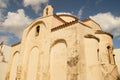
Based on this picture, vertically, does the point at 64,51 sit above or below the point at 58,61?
above

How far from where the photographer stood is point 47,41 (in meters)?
14.3

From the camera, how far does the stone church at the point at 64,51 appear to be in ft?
37.4

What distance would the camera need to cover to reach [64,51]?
42.1 ft

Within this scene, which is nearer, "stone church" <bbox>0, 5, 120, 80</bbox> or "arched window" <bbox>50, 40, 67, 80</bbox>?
"stone church" <bbox>0, 5, 120, 80</bbox>

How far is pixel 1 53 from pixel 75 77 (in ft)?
46.7

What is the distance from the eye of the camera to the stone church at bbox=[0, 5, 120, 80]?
37.4ft

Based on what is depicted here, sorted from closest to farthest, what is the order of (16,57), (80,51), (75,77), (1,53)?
1. (75,77)
2. (80,51)
3. (16,57)
4. (1,53)

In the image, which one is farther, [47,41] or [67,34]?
[47,41]

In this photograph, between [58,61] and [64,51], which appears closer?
[64,51]

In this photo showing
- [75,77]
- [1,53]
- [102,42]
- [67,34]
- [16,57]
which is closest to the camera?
[75,77]

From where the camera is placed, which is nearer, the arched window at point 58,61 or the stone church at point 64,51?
the stone church at point 64,51

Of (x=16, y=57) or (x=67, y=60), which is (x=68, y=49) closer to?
(x=67, y=60)

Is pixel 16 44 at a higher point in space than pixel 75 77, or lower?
higher

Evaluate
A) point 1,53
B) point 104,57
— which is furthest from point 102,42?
point 1,53
